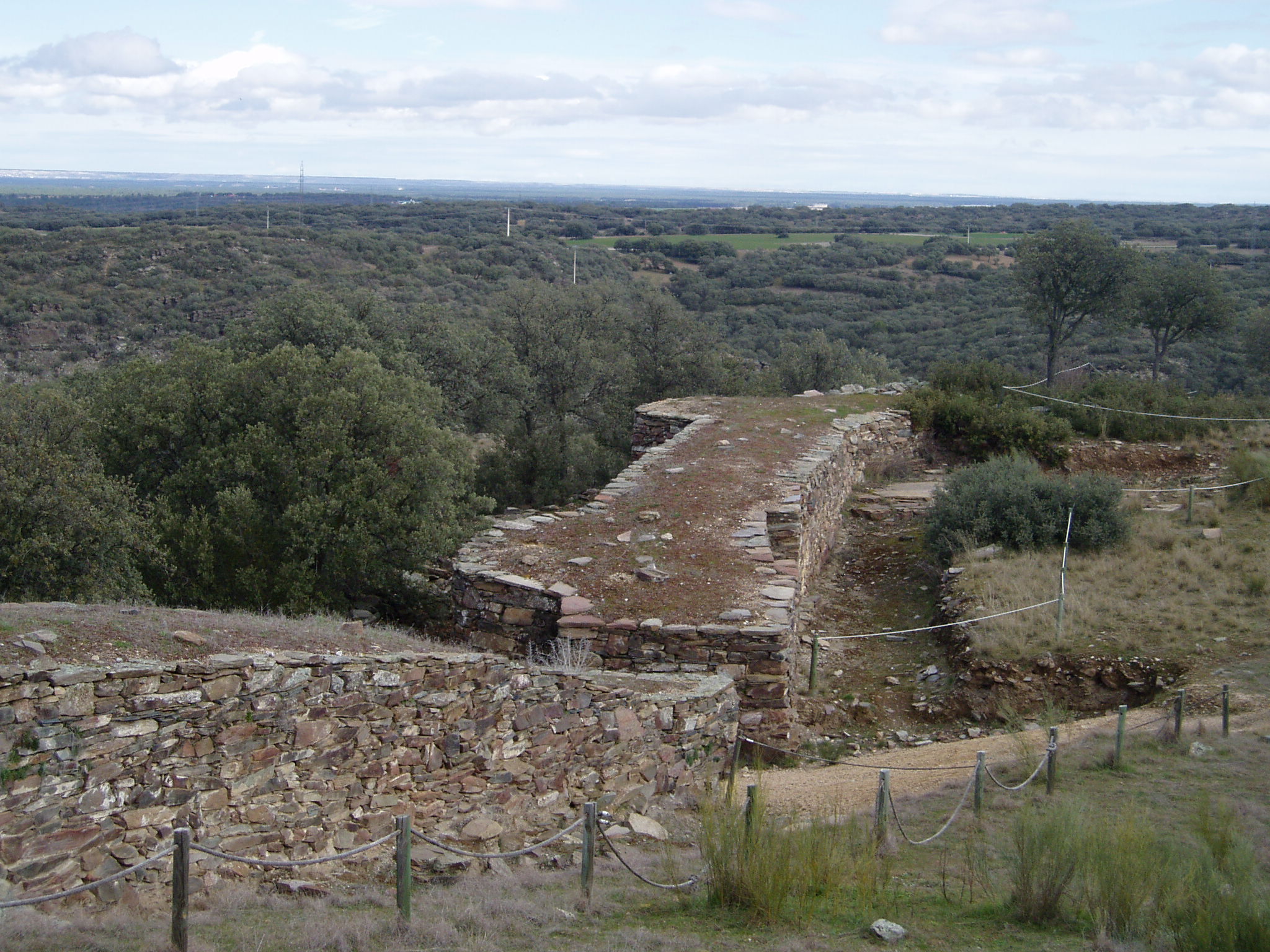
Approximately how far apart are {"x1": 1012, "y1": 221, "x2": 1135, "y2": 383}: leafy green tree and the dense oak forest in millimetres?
126

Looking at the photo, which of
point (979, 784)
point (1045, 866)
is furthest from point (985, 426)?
point (1045, 866)

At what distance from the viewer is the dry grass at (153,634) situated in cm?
481

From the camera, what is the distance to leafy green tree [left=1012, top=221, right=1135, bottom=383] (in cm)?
2491

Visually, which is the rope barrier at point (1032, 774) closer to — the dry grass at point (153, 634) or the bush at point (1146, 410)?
the dry grass at point (153, 634)

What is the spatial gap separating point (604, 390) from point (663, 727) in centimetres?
1564

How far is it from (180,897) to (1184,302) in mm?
29224

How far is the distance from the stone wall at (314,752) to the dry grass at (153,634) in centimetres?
22

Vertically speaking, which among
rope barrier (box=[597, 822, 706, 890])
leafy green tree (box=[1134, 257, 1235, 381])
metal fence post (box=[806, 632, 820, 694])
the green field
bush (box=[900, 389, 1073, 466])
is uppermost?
the green field

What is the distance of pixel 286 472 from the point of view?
11.1 meters

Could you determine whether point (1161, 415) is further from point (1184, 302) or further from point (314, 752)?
point (314, 752)

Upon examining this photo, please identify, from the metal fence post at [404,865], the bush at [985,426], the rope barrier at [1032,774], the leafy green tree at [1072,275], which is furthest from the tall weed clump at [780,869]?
the leafy green tree at [1072,275]

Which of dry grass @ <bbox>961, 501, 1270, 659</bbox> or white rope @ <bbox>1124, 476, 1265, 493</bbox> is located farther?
white rope @ <bbox>1124, 476, 1265, 493</bbox>

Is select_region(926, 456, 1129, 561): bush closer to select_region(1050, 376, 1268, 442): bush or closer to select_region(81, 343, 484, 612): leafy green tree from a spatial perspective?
select_region(81, 343, 484, 612): leafy green tree

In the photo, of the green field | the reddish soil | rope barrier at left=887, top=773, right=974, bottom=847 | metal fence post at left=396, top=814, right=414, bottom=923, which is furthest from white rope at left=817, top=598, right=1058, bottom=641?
the green field
